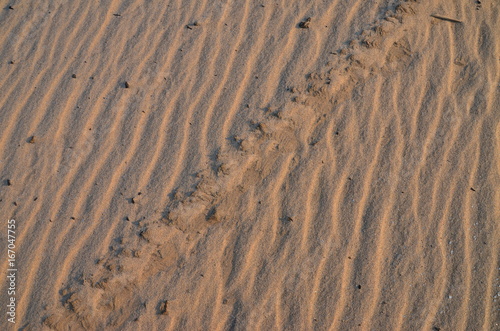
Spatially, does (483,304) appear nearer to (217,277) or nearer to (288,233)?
(288,233)

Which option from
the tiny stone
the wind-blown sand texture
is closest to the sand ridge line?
the wind-blown sand texture

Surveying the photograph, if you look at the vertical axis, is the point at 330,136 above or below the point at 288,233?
above

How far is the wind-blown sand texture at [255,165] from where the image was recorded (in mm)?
2836

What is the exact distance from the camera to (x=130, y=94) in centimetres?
375

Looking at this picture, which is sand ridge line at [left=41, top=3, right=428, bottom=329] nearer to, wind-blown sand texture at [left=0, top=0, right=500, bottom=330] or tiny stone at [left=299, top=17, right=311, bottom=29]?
wind-blown sand texture at [left=0, top=0, right=500, bottom=330]

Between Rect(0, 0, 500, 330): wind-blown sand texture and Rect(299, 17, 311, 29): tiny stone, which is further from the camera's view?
Rect(299, 17, 311, 29): tiny stone

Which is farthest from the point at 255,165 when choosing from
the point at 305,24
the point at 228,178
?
the point at 305,24

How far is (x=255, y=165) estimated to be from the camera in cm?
329

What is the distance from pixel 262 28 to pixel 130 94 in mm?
1294

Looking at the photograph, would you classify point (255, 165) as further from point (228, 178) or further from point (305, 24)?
point (305, 24)

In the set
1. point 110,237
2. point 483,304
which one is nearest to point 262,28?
point 110,237

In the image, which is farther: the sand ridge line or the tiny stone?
the tiny stone

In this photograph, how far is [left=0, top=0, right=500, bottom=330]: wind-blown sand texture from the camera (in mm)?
2836

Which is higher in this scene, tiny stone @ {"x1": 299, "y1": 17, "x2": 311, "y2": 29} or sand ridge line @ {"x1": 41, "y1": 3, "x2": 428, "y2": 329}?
tiny stone @ {"x1": 299, "y1": 17, "x2": 311, "y2": 29}
